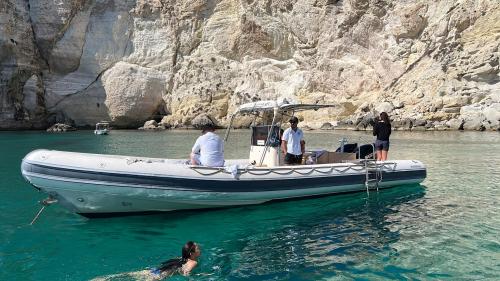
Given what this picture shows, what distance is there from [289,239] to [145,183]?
9.94 ft

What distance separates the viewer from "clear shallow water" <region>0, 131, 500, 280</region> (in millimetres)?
6270

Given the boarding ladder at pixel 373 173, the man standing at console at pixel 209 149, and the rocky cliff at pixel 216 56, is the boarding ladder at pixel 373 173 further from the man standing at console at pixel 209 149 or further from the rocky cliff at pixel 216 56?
the rocky cliff at pixel 216 56

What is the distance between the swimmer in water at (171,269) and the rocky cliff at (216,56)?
40.3 metres

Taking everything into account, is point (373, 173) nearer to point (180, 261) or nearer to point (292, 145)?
point (292, 145)

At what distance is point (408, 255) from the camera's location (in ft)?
22.2

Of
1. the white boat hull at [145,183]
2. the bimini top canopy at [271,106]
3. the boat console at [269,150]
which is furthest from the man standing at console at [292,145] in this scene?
the white boat hull at [145,183]

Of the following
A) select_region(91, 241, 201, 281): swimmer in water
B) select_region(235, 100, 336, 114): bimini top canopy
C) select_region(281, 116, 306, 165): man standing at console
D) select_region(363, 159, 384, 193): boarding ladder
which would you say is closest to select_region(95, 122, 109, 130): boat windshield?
select_region(235, 100, 336, 114): bimini top canopy

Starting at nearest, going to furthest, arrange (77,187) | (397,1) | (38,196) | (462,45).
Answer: (77,187) → (38,196) → (462,45) → (397,1)

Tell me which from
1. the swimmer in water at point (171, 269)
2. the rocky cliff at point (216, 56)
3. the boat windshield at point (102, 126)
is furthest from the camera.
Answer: the boat windshield at point (102, 126)

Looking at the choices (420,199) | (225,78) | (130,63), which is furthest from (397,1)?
(420,199)

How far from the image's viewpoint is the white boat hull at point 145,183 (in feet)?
27.1

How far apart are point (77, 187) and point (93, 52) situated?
54552 mm

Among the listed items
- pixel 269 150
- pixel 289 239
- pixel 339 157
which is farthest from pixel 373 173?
pixel 289 239

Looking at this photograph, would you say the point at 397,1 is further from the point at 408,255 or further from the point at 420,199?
the point at 408,255
